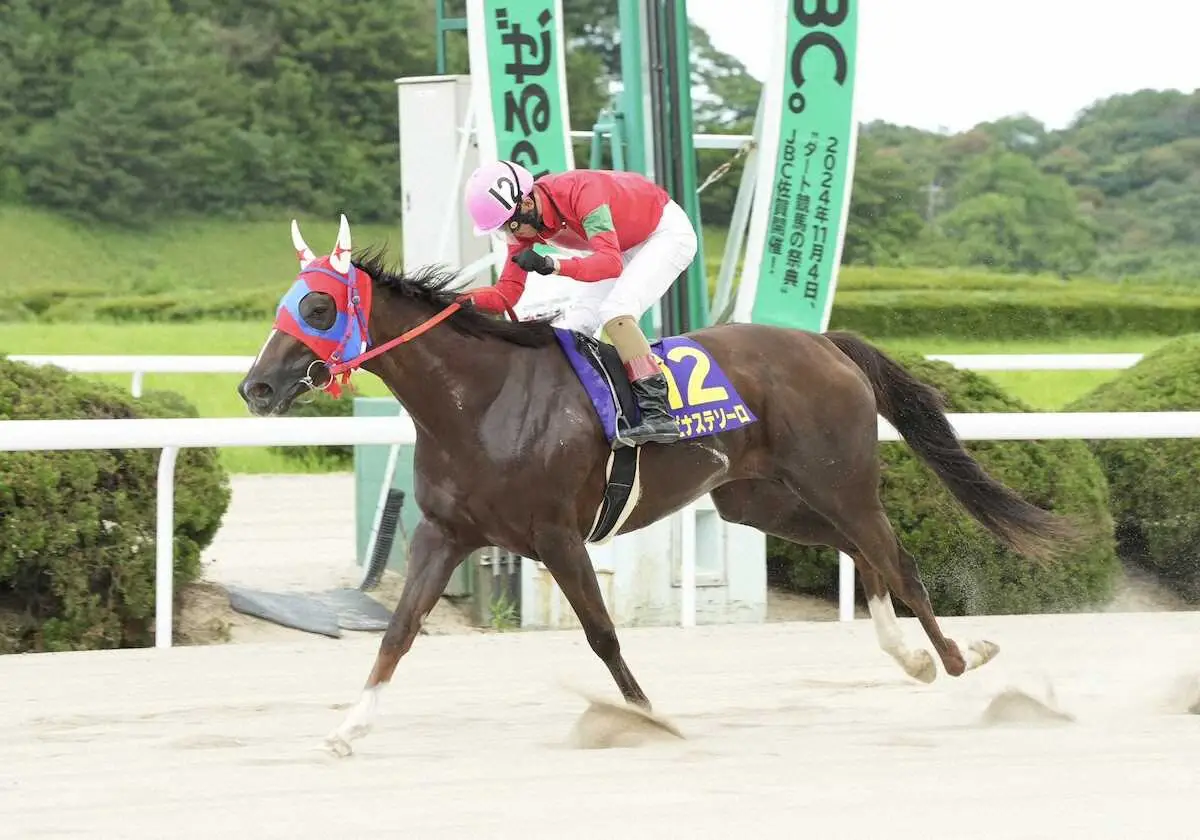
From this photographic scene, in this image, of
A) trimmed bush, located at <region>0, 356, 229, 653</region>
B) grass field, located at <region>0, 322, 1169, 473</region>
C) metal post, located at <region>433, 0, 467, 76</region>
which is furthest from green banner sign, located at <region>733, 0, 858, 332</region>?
grass field, located at <region>0, 322, 1169, 473</region>

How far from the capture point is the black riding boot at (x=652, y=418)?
444 cm

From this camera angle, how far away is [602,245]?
170 inches

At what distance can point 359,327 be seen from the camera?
4188 millimetres

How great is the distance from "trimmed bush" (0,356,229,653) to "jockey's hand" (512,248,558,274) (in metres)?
2.06

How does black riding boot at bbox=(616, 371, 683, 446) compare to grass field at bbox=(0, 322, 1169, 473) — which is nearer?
black riding boot at bbox=(616, 371, 683, 446)

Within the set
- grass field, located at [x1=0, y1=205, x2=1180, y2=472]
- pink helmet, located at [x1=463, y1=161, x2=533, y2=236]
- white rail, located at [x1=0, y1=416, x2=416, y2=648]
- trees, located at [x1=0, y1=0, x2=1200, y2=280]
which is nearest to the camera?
pink helmet, located at [x1=463, y1=161, x2=533, y2=236]

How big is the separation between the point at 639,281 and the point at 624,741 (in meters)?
1.24

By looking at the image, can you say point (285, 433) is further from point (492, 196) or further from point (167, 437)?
point (492, 196)

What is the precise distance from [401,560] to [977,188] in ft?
61.3

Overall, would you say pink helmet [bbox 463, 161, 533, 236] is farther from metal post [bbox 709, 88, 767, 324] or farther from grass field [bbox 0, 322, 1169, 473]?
grass field [bbox 0, 322, 1169, 473]

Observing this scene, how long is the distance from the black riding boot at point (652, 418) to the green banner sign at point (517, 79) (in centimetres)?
227

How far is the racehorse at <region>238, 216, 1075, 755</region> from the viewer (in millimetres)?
4156

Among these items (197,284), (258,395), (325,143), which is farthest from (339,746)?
(325,143)

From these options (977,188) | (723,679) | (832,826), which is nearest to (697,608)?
(723,679)
